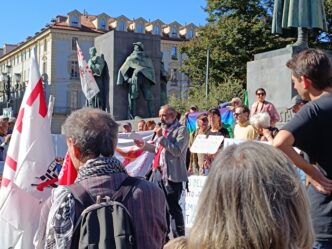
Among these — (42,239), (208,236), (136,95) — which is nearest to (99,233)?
(42,239)

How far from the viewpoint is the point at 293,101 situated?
1140cm

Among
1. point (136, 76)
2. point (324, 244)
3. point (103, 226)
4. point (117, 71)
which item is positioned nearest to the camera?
point (103, 226)

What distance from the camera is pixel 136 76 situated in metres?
21.5

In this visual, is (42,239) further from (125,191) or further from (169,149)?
(169,149)

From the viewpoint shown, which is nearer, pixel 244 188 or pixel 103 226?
pixel 244 188

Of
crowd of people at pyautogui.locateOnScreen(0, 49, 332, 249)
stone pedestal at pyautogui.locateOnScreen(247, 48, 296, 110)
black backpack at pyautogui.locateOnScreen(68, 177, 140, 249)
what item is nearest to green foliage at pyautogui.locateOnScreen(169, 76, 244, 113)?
stone pedestal at pyautogui.locateOnScreen(247, 48, 296, 110)

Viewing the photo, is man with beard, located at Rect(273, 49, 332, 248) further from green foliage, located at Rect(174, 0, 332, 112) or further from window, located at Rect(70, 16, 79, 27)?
window, located at Rect(70, 16, 79, 27)

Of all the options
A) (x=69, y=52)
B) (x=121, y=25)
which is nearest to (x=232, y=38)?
(x=69, y=52)

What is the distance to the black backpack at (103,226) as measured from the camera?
2674mm

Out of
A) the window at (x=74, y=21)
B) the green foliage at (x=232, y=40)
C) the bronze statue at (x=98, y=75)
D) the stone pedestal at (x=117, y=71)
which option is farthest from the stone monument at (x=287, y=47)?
the window at (x=74, y=21)

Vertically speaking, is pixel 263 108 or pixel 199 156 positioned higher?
pixel 263 108

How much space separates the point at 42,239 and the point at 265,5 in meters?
42.8

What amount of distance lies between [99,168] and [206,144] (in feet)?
20.4

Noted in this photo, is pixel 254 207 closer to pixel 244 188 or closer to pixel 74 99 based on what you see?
pixel 244 188
